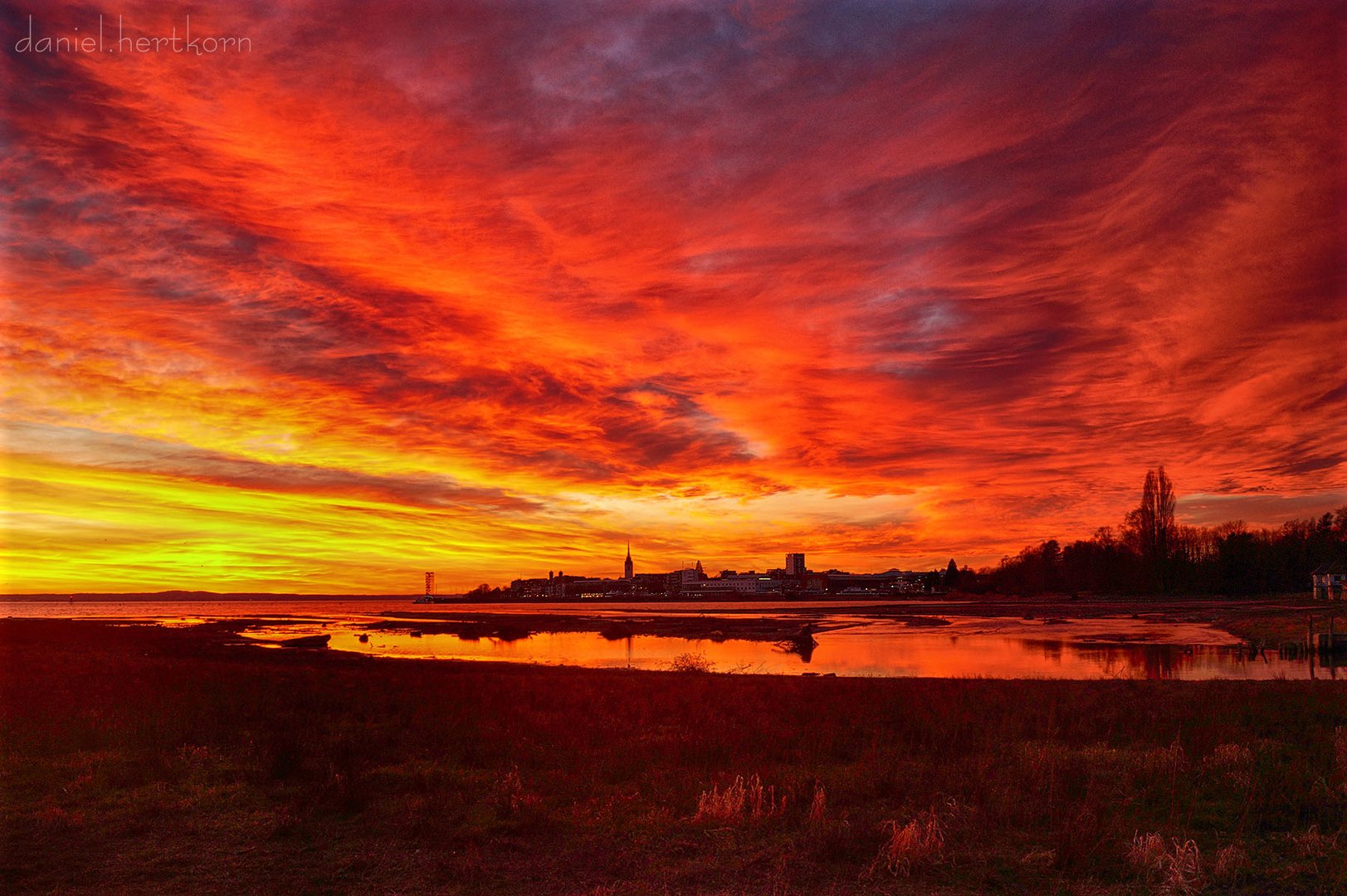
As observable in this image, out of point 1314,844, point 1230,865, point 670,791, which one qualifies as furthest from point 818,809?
point 1314,844

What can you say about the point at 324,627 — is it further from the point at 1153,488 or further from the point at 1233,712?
the point at 1153,488

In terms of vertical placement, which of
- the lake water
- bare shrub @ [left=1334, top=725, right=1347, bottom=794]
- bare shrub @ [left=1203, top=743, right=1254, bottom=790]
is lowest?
the lake water

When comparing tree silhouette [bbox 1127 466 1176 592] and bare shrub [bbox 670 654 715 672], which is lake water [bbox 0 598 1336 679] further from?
tree silhouette [bbox 1127 466 1176 592]

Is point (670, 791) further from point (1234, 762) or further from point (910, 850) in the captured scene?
point (1234, 762)

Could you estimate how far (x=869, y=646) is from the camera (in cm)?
6291

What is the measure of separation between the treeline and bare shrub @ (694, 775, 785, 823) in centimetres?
13266

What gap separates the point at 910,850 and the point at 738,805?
115 inches

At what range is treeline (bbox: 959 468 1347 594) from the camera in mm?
127438

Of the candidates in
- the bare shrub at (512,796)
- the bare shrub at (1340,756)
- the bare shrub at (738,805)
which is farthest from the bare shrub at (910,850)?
the bare shrub at (1340,756)

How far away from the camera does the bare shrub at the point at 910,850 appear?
10.7 m

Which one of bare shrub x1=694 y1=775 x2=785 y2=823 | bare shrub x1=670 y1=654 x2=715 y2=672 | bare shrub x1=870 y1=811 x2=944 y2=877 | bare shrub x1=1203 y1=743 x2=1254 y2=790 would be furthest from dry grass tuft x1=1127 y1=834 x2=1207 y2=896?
bare shrub x1=670 y1=654 x2=715 y2=672

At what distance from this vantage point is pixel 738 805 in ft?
42.3

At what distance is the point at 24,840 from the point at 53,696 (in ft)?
46.6

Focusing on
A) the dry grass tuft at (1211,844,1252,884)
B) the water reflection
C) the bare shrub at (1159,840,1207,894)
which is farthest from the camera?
the water reflection
